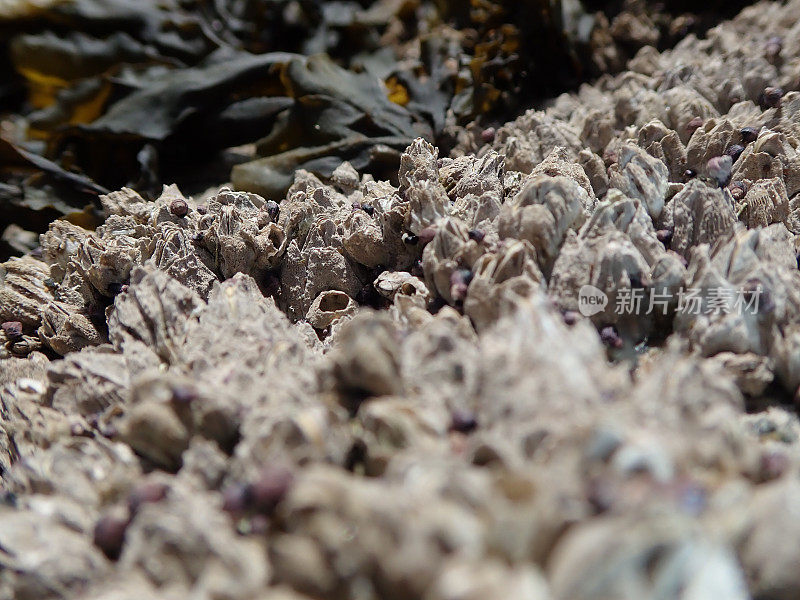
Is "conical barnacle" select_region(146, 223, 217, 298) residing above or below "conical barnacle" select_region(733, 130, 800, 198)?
below

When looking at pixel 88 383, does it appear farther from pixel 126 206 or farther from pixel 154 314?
pixel 126 206

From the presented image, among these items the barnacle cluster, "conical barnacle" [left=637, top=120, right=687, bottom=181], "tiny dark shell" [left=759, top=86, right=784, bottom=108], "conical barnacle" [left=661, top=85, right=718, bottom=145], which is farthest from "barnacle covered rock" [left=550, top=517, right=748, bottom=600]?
"tiny dark shell" [left=759, top=86, right=784, bottom=108]

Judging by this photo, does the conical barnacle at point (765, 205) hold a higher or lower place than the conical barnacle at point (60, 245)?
higher

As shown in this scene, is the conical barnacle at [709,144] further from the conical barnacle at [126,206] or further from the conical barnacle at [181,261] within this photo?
the conical barnacle at [126,206]

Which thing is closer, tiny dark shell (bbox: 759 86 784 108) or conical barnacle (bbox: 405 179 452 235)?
conical barnacle (bbox: 405 179 452 235)

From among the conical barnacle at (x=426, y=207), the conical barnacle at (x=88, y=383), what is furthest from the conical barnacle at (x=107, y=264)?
the conical barnacle at (x=426, y=207)

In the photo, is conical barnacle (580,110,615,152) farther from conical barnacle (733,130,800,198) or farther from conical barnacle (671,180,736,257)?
conical barnacle (671,180,736,257)

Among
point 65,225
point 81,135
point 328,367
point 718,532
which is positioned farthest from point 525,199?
point 81,135
